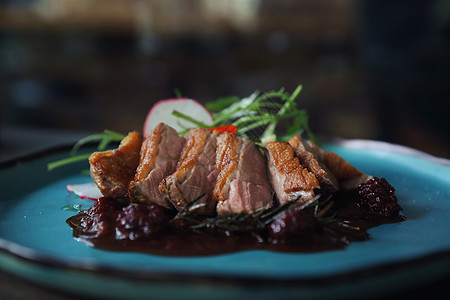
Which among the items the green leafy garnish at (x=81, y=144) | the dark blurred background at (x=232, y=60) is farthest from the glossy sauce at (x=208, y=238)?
the dark blurred background at (x=232, y=60)

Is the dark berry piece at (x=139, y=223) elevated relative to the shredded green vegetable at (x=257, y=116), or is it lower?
lower

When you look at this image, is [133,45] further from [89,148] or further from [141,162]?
[141,162]

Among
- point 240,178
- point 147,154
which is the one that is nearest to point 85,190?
point 147,154


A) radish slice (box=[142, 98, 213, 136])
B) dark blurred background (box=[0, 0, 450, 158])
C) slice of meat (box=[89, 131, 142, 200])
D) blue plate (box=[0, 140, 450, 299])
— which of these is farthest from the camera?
dark blurred background (box=[0, 0, 450, 158])

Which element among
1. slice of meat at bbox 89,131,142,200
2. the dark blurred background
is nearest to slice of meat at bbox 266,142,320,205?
slice of meat at bbox 89,131,142,200

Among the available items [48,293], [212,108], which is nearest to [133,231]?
[48,293]

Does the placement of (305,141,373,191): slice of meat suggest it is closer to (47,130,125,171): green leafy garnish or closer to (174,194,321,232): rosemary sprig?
(174,194,321,232): rosemary sprig

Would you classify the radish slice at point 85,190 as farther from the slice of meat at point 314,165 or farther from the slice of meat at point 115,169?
the slice of meat at point 314,165
